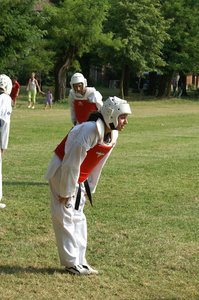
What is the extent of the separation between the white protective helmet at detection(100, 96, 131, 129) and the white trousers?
0.76 meters

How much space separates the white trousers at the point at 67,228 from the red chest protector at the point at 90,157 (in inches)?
8.8

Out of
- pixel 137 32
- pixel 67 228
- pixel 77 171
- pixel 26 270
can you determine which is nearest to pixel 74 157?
pixel 77 171

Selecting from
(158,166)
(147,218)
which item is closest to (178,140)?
(158,166)

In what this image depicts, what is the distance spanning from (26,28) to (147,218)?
84.4 feet

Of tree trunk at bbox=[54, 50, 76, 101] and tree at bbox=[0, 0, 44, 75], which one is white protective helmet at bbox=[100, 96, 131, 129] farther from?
tree trunk at bbox=[54, 50, 76, 101]

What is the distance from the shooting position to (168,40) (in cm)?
4819

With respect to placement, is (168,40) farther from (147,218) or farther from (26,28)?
(147,218)

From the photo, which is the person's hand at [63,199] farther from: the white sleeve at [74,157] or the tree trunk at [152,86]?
the tree trunk at [152,86]

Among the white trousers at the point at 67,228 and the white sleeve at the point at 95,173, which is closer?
the white trousers at the point at 67,228

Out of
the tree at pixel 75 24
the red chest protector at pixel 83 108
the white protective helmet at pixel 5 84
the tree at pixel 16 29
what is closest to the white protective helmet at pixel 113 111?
the white protective helmet at pixel 5 84

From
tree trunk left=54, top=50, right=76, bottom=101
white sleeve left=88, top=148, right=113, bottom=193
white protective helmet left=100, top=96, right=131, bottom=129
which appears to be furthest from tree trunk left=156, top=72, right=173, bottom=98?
white protective helmet left=100, top=96, right=131, bottom=129

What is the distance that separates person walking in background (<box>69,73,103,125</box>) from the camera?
32.9 feet

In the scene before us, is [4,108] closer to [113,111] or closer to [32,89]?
[113,111]

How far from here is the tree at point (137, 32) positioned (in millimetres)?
43750
